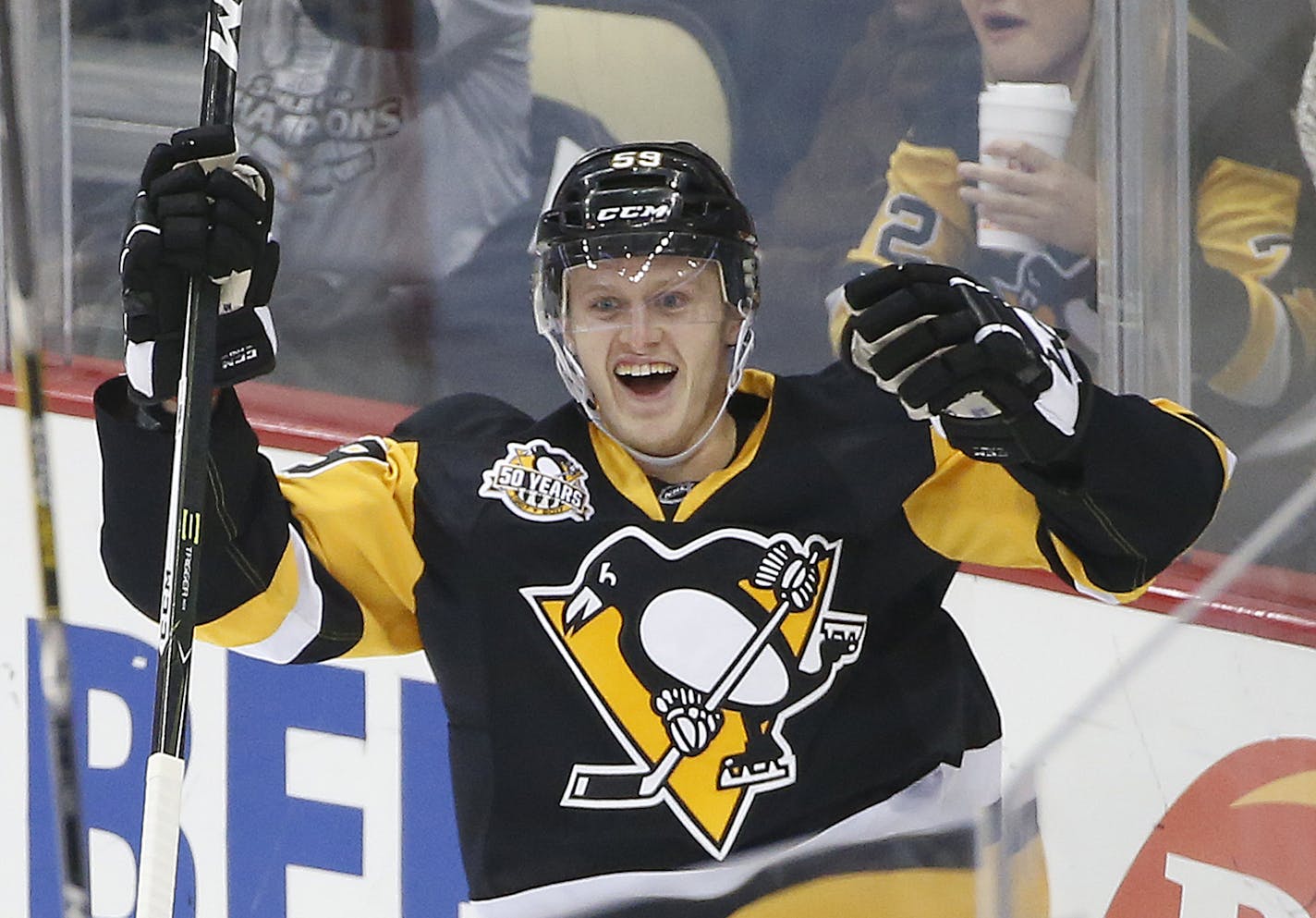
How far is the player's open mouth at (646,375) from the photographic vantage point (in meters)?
2.00

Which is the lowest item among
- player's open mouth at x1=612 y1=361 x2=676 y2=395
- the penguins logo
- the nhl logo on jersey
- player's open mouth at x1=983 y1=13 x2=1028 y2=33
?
the penguins logo

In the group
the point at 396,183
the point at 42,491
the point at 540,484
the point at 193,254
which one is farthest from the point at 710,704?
the point at 396,183

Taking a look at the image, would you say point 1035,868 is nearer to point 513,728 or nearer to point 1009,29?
point 513,728

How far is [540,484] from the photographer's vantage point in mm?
2051

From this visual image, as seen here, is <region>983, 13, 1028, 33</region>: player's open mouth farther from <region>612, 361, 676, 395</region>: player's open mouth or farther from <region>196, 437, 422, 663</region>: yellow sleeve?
<region>196, 437, 422, 663</region>: yellow sleeve

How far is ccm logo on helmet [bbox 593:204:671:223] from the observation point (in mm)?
1999

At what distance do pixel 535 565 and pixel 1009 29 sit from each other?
106 centimetres

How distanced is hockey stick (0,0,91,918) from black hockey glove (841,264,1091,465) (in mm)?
1633

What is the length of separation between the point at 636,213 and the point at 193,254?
0.45 metres

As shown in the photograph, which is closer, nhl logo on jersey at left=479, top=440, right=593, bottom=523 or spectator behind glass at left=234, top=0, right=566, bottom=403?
nhl logo on jersey at left=479, top=440, right=593, bottom=523

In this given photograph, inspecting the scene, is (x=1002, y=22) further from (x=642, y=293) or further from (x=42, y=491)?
(x=42, y=491)

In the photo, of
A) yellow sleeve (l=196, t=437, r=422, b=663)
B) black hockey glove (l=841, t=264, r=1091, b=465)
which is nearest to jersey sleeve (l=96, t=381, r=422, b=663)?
yellow sleeve (l=196, t=437, r=422, b=663)

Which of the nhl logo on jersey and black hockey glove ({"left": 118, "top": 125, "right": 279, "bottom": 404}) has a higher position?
black hockey glove ({"left": 118, "top": 125, "right": 279, "bottom": 404})

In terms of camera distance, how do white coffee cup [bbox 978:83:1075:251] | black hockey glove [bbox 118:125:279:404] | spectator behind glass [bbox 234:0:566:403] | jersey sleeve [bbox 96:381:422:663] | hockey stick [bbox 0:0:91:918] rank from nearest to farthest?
black hockey glove [bbox 118:125:279:404], jersey sleeve [bbox 96:381:422:663], white coffee cup [bbox 978:83:1075:251], hockey stick [bbox 0:0:91:918], spectator behind glass [bbox 234:0:566:403]
